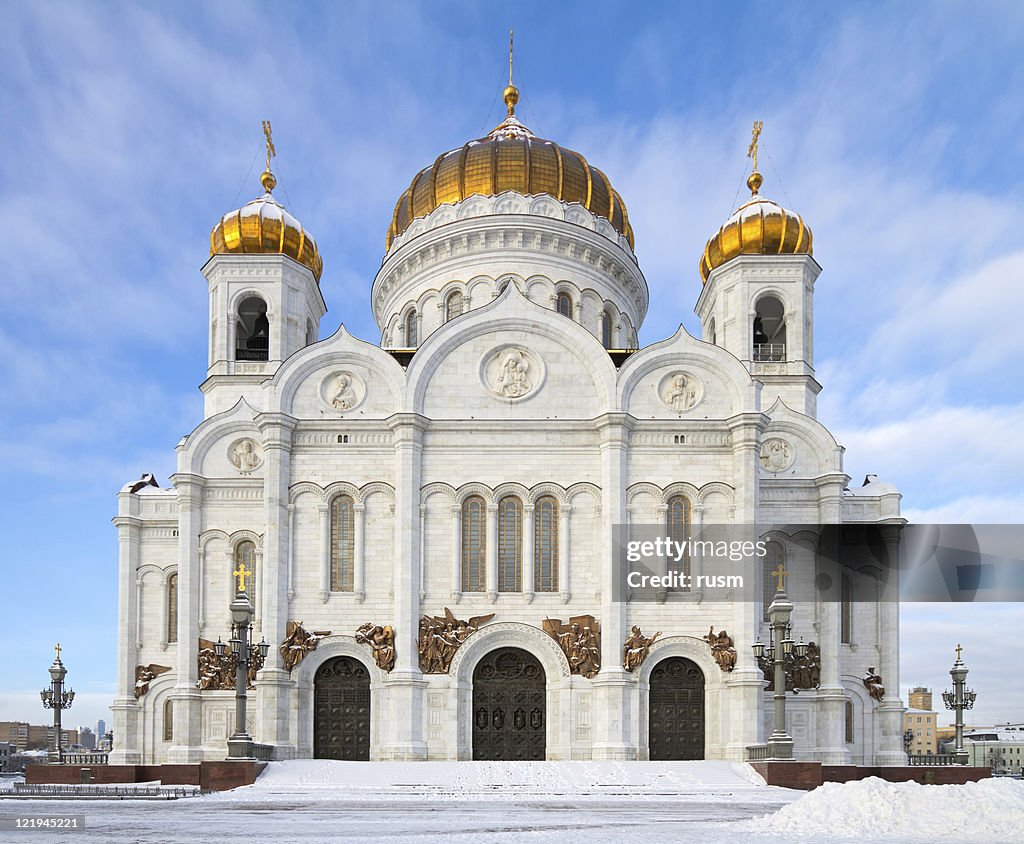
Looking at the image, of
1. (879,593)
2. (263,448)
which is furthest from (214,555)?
(879,593)

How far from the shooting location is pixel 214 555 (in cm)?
2919

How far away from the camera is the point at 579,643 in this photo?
2727 centimetres

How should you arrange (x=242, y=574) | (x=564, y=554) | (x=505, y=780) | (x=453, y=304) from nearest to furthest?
(x=505, y=780) < (x=242, y=574) < (x=564, y=554) < (x=453, y=304)

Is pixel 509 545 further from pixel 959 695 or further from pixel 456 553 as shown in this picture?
pixel 959 695

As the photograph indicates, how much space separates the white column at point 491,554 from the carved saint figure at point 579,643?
61.4 inches

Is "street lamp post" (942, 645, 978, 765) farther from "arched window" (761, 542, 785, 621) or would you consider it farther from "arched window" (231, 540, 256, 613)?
"arched window" (231, 540, 256, 613)

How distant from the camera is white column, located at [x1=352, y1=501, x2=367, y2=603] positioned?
91.2 ft

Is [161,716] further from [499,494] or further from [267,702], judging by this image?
[499,494]

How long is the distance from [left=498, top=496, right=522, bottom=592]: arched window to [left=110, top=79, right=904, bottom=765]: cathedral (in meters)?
0.06

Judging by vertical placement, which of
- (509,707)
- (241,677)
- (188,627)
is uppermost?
(188,627)

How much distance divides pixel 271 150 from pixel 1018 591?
1037 inches

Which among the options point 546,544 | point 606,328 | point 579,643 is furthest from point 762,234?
point 579,643

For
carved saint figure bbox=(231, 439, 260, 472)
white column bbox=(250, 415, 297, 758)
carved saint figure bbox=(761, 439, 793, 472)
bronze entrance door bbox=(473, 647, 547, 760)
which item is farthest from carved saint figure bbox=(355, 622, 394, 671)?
carved saint figure bbox=(761, 439, 793, 472)

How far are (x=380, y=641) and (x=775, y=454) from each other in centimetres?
1206
